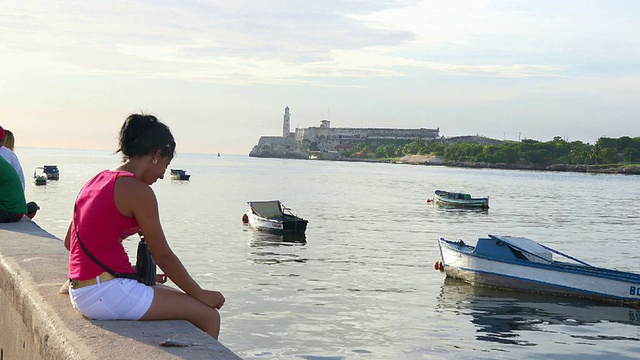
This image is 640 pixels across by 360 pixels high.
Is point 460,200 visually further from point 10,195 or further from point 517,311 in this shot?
point 10,195

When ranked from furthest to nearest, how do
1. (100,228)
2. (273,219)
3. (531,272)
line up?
1. (273,219)
2. (531,272)
3. (100,228)

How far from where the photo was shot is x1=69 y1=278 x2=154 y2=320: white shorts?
5172 millimetres

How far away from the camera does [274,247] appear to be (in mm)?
38281

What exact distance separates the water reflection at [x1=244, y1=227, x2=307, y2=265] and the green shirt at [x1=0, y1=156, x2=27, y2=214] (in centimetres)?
2153

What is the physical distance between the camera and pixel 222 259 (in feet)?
110

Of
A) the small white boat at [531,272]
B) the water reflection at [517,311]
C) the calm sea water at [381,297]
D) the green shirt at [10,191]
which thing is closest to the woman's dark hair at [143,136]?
the green shirt at [10,191]

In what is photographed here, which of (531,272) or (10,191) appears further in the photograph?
(531,272)

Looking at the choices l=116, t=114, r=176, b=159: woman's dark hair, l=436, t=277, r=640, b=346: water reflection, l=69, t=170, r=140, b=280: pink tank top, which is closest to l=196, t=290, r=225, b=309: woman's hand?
l=69, t=170, r=140, b=280: pink tank top

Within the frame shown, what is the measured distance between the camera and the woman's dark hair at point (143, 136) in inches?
206

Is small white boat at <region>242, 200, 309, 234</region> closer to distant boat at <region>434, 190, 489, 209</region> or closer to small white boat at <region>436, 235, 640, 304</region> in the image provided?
small white boat at <region>436, 235, 640, 304</region>

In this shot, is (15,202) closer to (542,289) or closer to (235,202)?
(542,289)

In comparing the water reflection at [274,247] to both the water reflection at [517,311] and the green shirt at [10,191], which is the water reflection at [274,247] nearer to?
the water reflection at [517,311]

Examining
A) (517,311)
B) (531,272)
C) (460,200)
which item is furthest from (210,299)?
(460,200)

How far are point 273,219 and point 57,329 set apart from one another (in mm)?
38498
